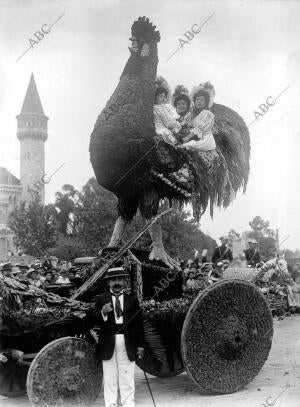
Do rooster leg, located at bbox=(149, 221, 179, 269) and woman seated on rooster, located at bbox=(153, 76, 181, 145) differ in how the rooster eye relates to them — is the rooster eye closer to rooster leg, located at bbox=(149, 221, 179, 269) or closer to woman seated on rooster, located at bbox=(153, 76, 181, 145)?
woman seated on rooster, located at bbox=(153, 76, 181, 145)

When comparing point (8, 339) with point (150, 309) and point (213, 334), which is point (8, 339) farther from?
point (213, 334)

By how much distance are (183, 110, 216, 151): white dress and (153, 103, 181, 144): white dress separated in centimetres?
22

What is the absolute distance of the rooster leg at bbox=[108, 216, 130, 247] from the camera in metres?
7.31

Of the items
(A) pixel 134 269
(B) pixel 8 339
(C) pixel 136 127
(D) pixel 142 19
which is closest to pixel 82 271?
(A) pixel 134 269

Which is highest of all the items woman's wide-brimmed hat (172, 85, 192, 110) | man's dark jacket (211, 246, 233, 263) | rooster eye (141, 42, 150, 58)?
rooster eye (141, 42, 150, 58)

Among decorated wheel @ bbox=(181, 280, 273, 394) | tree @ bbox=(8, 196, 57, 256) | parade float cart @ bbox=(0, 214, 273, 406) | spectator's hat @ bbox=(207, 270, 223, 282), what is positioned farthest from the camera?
tree @ bbox=(8, 196, 57, 256)

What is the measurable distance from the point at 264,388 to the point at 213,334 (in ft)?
3.38

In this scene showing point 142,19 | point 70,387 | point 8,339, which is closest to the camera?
point 70,387

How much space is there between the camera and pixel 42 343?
20.1 feet

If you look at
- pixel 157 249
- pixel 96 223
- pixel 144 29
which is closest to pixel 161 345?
pixel 157 249

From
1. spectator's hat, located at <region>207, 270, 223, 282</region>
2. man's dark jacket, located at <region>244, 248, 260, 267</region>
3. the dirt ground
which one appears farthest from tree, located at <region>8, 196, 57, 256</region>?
the dirt ground

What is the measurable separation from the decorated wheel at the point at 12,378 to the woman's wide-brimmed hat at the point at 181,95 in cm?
381

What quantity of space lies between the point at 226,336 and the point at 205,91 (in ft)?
10.3

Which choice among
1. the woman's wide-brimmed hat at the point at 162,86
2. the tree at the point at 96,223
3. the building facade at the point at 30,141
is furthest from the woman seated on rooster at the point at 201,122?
the building facade at the point at 30,141
